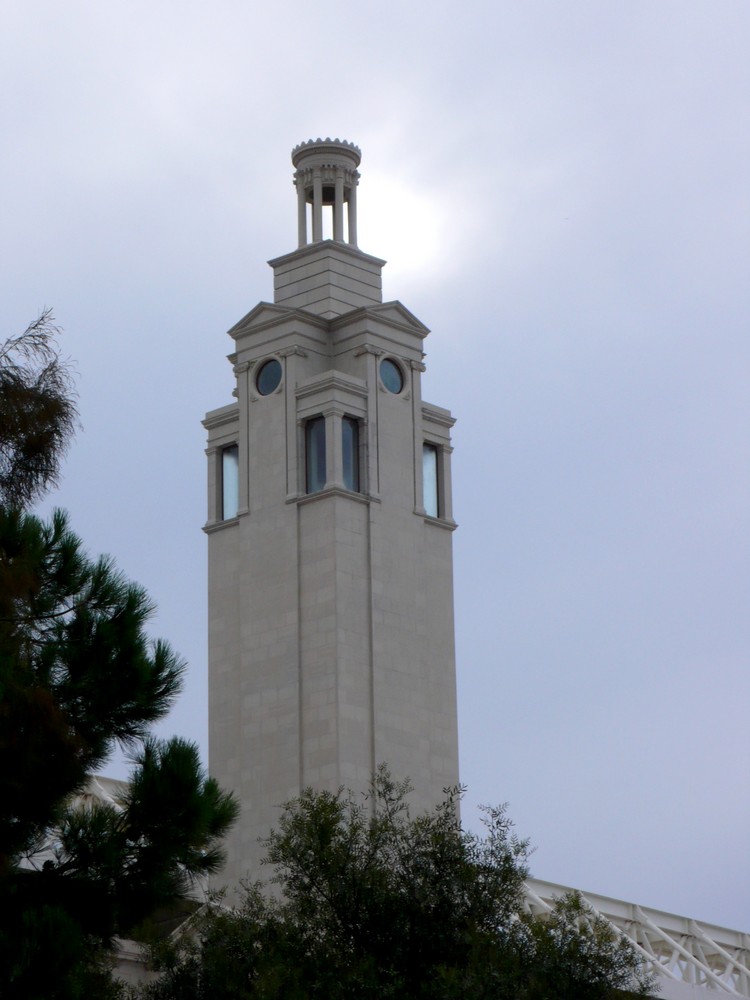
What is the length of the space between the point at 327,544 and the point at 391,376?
476 centimetres

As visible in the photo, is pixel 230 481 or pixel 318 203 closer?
pixel 230 481

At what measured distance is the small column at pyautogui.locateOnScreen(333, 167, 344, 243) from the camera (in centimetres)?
5062

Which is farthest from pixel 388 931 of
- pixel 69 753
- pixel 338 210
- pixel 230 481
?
pixel 338 210

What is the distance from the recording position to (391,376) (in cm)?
4934

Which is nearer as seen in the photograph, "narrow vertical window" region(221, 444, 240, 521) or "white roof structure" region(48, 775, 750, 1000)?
"white roof structure" region(48, 775, 750, 1000)

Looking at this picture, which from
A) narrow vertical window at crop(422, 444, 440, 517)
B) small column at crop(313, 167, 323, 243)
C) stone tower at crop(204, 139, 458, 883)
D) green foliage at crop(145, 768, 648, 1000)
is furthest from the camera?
small column at crop(313, 167, 323, 243)

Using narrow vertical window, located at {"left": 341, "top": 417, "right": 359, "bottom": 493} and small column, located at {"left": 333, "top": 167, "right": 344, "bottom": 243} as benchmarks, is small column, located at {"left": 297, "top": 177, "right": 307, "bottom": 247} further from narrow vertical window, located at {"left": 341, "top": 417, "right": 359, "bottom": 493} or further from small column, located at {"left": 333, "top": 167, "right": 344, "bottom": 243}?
narrow vertical window, located at {"left": 341, "top": 417, "right": 359, "bottom": 493}

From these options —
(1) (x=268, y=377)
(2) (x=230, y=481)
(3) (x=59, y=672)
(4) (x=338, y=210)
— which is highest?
(4) (x=338, y=210)

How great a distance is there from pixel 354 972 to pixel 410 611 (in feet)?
72.4

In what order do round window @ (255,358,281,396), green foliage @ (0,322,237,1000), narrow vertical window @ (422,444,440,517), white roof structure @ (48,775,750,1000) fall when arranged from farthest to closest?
narrow vertical window @ (422,444,440,517)
round window @ (255,358,281,396)
white roof structure @ (48,775,750,1000)
green foliage @ (0,322,237,1000)

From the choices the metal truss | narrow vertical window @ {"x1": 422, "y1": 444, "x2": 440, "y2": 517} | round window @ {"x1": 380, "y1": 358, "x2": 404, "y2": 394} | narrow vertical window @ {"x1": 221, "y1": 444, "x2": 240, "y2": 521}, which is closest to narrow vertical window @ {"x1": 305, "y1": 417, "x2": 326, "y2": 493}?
round window @ {"x1": 380, "y1": 358, "x2": 404, "y2": 394}

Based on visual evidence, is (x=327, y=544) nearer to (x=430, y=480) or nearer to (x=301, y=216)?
(x=430, y=480)

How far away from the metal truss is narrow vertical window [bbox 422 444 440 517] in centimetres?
885

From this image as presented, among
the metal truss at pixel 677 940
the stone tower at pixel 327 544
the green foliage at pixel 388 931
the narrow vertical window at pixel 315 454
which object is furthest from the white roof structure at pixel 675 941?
the green foliage at pixel 388 931
